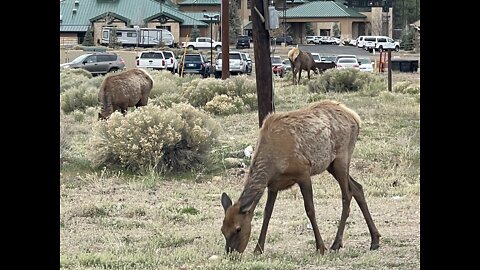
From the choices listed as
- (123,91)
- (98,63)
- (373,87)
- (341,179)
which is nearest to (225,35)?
(373,87)

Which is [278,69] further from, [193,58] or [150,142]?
[150,142]

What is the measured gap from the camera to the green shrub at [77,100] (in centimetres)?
2781

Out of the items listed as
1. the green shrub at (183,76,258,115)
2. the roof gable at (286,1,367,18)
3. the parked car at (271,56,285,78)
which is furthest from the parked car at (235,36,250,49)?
the green shrub at (183,76,258,115)

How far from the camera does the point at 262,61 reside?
15961 mm

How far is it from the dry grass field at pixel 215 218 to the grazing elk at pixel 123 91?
104 cm

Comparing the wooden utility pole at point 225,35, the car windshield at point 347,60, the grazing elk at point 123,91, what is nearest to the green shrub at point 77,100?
the wooden utility pole at point 225,35

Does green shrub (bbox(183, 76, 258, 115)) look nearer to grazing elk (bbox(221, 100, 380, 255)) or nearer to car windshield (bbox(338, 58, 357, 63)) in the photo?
grazing elk (bbox(221, 100, 380, 255))

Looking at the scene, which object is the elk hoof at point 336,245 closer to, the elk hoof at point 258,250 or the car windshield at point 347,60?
the elk hoof at point 258,250

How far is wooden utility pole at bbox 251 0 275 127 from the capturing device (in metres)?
15.9

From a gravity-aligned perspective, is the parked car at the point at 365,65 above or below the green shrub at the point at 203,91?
above
